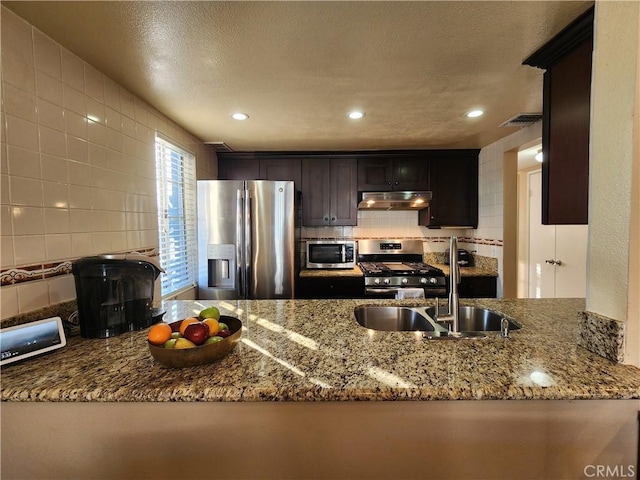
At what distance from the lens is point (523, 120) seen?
7.62ft

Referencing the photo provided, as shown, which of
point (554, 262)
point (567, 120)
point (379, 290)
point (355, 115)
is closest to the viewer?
point (567, 120)

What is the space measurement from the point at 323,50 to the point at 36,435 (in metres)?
1.82

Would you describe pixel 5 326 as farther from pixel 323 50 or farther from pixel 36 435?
pixel 323 50

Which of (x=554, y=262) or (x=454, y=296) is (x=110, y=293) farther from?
(x=554, y=262)

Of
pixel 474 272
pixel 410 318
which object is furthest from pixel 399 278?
pixel 410 318

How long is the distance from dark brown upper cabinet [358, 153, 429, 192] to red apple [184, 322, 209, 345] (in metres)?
2.67

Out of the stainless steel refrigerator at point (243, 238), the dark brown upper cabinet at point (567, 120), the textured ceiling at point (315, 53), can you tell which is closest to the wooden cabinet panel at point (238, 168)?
the stainless steel refrigerator at point (243, 238)

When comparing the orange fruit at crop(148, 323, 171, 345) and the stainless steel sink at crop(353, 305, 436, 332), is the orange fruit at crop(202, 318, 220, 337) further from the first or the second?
the stainless steel sink at crop(353, 305, 436, 332)

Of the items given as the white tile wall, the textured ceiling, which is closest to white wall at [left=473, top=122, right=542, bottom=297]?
the textured ceiling

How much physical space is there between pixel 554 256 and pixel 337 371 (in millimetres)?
3774

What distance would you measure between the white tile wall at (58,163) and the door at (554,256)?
13.0 feet

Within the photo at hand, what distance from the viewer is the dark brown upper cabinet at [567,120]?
1.24 meters

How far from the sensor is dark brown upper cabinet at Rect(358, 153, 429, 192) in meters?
3.34

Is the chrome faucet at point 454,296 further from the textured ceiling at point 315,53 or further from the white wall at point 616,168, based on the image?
the textured ceiling at point 315,53
